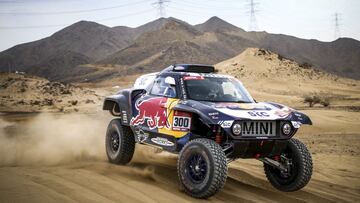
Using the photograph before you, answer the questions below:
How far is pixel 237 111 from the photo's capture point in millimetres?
6594

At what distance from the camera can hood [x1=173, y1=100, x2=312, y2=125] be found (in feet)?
20.9

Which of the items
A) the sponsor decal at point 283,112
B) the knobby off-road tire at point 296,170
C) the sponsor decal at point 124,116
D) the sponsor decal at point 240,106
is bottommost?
the knobby off-road tire at point 296,170

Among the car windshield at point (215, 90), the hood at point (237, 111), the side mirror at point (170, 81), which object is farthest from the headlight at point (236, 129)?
the side mirror at point (170, 81)

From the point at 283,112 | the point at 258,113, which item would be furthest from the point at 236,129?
the point at 283,112

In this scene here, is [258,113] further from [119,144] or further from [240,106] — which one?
[119,144]

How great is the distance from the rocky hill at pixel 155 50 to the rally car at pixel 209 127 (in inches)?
2597

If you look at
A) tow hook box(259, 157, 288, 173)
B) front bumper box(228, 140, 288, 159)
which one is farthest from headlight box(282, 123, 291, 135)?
tow hook box(259, 157, 288, 173)

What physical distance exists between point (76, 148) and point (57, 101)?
18.7 meters

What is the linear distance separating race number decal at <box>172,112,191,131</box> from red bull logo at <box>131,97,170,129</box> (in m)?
0.21

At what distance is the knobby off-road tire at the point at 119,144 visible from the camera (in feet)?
28.8

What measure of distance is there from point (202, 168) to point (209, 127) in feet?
2.37

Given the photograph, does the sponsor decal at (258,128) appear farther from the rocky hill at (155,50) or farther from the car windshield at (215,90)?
the rocky hill at (155,50)

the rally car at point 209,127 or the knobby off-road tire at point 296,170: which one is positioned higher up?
the rally car at point 209,127

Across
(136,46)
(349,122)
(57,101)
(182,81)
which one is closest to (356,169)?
(182,81)
